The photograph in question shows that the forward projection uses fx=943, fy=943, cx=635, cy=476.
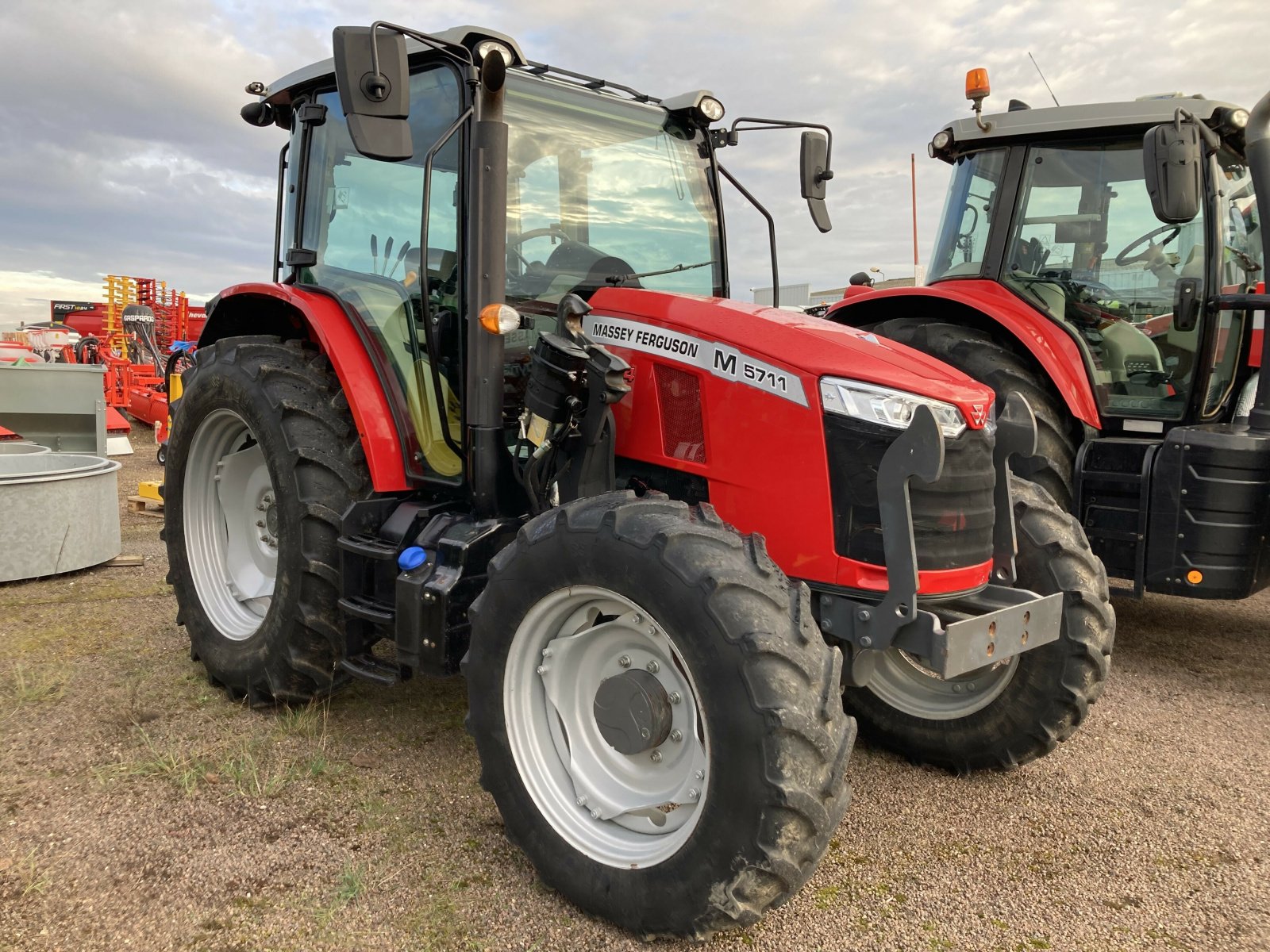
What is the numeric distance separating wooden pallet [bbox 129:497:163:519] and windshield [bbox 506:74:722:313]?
17.9 feet

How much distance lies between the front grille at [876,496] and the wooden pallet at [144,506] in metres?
6.47

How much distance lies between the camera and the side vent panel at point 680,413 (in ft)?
8.60

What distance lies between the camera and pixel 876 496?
2.31m

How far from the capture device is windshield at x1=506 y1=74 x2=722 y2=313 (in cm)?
306

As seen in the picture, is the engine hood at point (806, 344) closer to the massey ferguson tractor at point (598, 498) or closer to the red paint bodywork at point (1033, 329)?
the massey ferguson tractor at point (598, 498)

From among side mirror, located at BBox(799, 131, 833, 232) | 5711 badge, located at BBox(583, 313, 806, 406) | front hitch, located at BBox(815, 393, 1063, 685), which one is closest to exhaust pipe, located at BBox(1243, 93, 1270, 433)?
side mirror, located at BBox(799, 131, 833, 232)

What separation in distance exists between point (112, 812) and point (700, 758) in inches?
68.7

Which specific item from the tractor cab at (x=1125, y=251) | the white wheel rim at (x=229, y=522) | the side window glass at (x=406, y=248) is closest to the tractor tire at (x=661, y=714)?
the side window glass at (x=406, y=248)

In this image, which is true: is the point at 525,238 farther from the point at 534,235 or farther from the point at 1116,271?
the point at 1116,271

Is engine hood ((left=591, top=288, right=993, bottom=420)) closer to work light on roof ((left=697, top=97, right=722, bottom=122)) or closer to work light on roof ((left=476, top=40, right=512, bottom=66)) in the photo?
work light on roof ((left=476, top=40, right=512, bottom=66))

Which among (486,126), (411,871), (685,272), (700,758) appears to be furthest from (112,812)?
(685,272)

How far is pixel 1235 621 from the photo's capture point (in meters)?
4.98

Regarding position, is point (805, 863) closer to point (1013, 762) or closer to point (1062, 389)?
point (1013, 762)

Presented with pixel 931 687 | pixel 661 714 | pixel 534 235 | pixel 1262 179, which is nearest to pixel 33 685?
pixel 534 235
